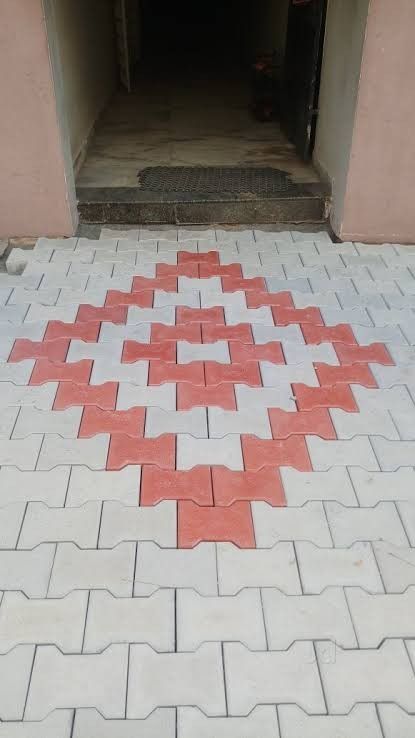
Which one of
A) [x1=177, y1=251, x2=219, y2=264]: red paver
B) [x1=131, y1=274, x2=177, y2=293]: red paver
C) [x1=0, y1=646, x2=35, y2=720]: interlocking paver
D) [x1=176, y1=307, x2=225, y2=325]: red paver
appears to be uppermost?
[x1=0, y1=646, x2=35, y2=720]: interlocking paver

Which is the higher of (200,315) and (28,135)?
(28,135)

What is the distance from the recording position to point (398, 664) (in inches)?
69.9

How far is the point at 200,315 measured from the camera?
3391 millimetres

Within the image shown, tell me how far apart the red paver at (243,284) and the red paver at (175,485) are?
61.0 inches

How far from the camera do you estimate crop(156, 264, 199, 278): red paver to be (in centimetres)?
380

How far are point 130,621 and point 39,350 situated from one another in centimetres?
163

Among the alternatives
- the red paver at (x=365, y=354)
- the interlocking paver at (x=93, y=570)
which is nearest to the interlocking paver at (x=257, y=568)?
the interlocking paver at (x=93, y=570)

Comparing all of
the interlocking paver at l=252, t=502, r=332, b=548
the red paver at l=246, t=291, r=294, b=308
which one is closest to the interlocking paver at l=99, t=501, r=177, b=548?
the interlocking paver at l=252, t=502, r=332, b=548

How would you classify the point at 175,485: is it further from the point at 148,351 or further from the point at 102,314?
the point at 102,314

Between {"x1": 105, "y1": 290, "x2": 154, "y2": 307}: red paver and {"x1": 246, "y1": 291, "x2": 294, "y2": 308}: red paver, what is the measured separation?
591 mm

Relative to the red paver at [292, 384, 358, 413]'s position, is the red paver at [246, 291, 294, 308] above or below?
below

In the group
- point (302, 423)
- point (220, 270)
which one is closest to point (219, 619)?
point (302, 423)

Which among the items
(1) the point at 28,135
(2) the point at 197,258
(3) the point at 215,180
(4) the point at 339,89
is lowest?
(2) the point at 197,258

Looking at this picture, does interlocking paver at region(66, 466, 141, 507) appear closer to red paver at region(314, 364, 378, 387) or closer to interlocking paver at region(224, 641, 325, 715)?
interlocking paver at region(224, 641, 325, 715)
